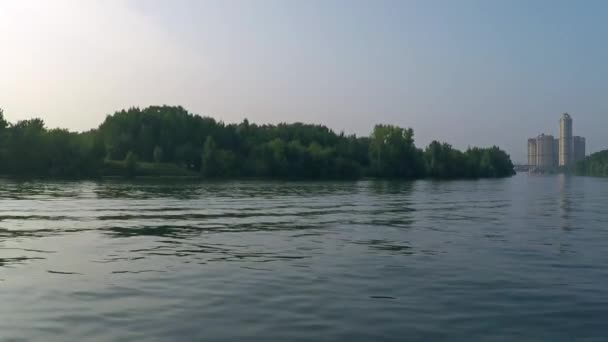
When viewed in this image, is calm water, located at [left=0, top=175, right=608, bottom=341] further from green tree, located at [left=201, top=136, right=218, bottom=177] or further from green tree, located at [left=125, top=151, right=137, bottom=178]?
green tree, located at [left=201, top=136, right=218, bottom=177]

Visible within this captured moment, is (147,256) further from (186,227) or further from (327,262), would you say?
(186,227)

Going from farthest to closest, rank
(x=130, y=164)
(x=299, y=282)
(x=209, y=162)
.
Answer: (x=209, y=162) < (x=130, y=164) < (x=299, y=282)

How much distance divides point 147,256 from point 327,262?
7.18m

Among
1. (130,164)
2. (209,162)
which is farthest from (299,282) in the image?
(209,162)

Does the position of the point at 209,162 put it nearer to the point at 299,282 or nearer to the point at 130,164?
the point at 130,164

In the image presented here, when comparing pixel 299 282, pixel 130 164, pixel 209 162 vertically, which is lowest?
pixel 299 282

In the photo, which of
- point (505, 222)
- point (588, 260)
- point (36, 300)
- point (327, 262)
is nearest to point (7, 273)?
point (36, 300)

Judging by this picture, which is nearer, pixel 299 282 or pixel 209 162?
pixel 299 282

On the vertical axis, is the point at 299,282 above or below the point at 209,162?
below

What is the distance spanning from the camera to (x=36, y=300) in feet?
52.7

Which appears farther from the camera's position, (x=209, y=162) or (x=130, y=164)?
(x=209, y=162)

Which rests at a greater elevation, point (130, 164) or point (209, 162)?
point (209, 162)

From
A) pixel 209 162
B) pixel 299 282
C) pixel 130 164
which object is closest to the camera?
pixel 299 282

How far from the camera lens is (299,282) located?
62.0 feet
